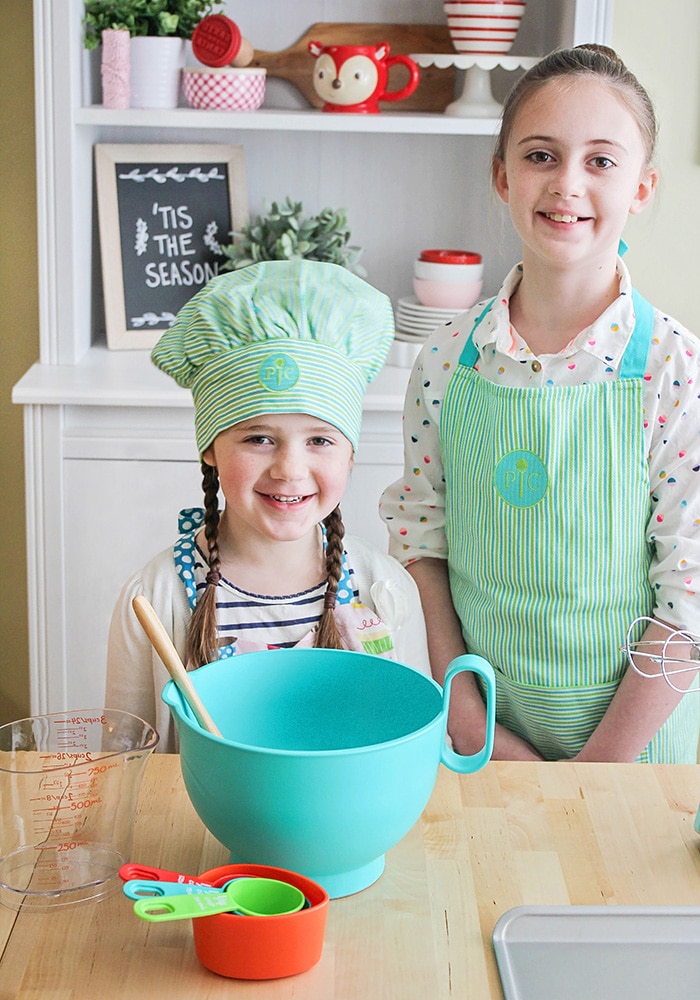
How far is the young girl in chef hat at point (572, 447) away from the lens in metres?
1.30

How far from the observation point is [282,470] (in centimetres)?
116

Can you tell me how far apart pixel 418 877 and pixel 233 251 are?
1578mm

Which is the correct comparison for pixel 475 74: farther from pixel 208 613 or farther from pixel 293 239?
pixel 208 613

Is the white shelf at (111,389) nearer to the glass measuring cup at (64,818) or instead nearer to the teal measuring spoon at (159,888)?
the glass measuring cup at (64,818)

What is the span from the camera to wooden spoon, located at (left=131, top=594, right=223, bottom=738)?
33.8 inches

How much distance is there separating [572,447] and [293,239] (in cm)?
104

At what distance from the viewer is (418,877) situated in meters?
0.91

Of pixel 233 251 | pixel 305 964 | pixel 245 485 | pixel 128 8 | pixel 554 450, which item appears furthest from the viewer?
pixel 233 251

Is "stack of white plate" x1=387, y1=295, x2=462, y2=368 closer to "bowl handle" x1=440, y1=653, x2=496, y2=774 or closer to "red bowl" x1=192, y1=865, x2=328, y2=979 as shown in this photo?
"bowl handle" x1=440, y1=653, x2=496, y2=774

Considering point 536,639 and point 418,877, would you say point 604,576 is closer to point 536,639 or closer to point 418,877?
point 536,639

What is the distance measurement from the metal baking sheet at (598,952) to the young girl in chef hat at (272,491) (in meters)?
0.45

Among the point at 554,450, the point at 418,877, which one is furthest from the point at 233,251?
the point at 418,877

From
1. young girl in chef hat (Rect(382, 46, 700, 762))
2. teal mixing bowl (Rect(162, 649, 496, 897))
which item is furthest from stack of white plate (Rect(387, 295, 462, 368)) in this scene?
teal mixing bowl (Rect(162, 649, 496, 897))

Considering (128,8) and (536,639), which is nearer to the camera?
(536,639)
